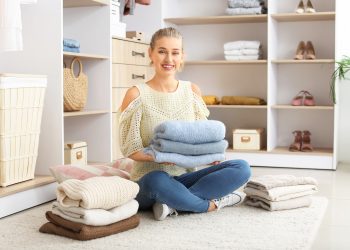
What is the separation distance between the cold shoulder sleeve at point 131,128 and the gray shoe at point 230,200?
495 millimetres

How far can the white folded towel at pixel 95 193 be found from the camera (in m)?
2.41

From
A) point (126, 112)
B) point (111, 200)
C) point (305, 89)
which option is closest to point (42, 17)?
point (126, 112)

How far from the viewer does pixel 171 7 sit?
513 cm

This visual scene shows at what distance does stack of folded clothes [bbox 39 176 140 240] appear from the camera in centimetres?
240

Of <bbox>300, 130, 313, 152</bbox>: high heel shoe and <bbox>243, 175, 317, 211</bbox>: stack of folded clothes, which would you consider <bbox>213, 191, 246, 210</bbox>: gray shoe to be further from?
<bbox>300, 130, 313, 152</bbox>: high heel shoe

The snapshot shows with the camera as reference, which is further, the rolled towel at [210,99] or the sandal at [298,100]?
the rolled towel at [210,99]

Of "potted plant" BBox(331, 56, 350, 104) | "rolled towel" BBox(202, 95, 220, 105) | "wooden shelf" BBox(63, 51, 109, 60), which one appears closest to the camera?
"wooden shelf" BBox(63, 51, 109, 60)

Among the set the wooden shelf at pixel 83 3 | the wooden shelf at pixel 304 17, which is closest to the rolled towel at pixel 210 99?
the wooden shelf at pixel 304 17

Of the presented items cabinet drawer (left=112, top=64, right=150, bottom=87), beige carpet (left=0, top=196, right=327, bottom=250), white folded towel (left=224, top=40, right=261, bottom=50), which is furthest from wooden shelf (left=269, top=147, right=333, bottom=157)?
beige carpet (left=0, top=196, right=327, bottom=250)

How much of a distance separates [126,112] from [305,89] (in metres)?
2.47

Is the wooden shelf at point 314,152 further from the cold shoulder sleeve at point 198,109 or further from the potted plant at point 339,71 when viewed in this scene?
the cold shoulder sleeve at point 198,109

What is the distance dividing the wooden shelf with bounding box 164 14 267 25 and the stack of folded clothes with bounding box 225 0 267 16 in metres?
0.04

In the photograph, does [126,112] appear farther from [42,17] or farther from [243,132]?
[243,132]

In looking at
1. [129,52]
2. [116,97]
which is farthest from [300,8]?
[116,97]
